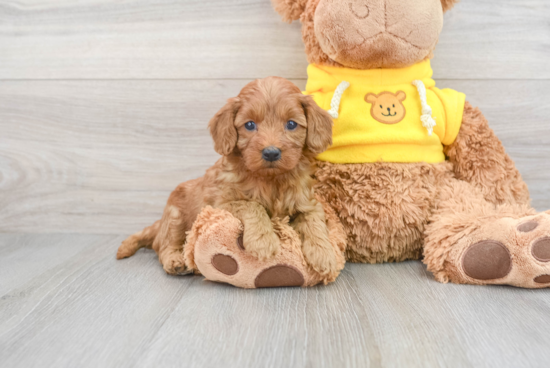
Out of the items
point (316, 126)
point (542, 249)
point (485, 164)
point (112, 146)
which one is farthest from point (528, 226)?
point (112, 146)

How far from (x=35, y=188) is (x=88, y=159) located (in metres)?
0.32

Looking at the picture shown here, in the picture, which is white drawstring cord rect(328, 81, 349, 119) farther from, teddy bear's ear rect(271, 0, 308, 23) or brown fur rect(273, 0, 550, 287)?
teddy bear's ear rect(271, 0, 308, 23)

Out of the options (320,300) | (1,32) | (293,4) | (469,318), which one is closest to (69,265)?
(320,300)

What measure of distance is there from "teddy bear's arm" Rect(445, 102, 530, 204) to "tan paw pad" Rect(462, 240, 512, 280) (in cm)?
32

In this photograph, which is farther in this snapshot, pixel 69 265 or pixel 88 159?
pixel 88 159

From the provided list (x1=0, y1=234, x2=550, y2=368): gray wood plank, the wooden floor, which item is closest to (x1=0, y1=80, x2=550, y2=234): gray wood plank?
the wooden floor

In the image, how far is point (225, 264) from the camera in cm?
128

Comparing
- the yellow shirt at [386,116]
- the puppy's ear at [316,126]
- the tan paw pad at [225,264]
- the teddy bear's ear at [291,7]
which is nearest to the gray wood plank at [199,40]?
the teddy bear's ear at [291,7]

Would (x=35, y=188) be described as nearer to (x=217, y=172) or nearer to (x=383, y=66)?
(x=217, y=172)

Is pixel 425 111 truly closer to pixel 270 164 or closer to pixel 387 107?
pixel 387 107

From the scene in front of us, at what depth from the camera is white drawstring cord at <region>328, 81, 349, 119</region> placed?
1469 millimetres

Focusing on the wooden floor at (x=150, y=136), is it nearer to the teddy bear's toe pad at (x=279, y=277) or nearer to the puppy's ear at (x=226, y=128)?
the teddy bear's toe pad at (x=279, y=277)

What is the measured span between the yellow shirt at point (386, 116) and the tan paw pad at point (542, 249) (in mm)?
448

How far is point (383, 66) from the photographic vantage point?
1.49 meters
